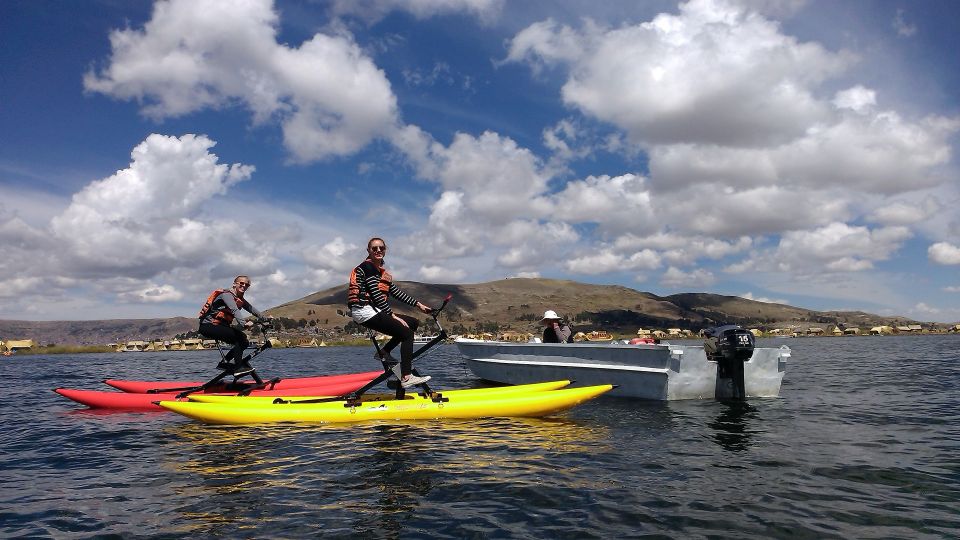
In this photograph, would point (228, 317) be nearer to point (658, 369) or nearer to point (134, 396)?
point (134, 396)

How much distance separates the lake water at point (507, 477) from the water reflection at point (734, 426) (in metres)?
0.07

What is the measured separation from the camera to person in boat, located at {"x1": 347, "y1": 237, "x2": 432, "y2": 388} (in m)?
11.4

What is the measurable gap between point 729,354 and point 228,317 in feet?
48.0

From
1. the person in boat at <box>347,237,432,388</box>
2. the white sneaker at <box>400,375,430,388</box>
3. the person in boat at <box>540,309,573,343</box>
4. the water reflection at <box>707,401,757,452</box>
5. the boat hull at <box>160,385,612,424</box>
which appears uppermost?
the person in boat at <box>347,237,432,388</box>

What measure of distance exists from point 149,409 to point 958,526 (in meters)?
18.9

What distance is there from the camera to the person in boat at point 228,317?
1463cm

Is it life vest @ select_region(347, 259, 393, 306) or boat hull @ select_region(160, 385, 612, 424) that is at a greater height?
life vest @ select_region(347, 259, 393, 306)

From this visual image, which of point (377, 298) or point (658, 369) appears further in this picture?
point (658, 369)

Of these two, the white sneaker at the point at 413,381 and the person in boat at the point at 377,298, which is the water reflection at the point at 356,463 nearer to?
the white sneaker at the point at 413,381

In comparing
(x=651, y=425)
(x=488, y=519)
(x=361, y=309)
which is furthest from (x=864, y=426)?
(x=361, y=309)

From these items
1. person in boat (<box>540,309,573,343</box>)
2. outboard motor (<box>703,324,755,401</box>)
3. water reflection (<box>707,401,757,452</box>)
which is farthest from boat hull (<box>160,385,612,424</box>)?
person in boat (<box>540,309,573,343</box>)

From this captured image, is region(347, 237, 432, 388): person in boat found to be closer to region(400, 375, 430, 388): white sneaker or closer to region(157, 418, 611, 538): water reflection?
region(400, 375, 430, 388): white sneaker

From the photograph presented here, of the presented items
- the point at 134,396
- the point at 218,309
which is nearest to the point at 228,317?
the point at 218,309

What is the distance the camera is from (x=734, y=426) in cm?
1142
